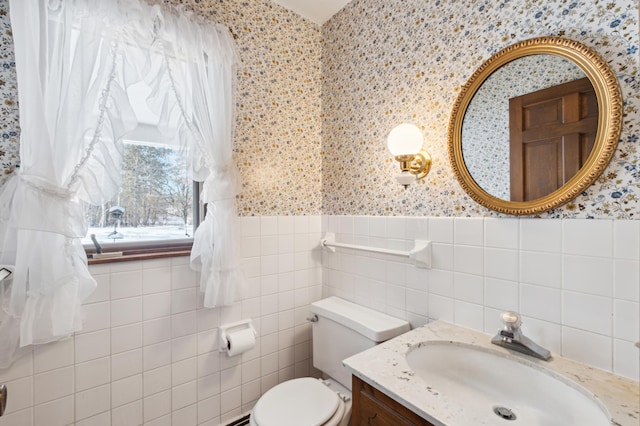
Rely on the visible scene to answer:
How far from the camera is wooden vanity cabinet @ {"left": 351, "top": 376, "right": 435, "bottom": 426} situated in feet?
2.86

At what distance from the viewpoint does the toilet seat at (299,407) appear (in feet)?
4.10

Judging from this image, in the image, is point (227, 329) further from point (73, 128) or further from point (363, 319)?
point (73, 128)

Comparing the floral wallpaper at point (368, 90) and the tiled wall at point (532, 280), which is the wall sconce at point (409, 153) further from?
the tiled wall at point (532, 280)

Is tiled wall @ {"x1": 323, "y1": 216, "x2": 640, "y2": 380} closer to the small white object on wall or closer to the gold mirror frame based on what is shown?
the gold mirror frame

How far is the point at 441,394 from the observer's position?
2.81 ft

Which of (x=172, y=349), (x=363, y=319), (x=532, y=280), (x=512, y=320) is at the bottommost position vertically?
(x=172, y=349)

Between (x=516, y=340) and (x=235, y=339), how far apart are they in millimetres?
1244

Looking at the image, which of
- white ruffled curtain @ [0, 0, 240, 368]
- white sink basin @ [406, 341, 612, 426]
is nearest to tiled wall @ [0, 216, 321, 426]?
white ruffled curtain @ [0, 0, 240, 368]

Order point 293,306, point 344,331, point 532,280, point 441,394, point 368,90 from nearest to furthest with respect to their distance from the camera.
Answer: point 441,394
point 532,280
point 344,331
point 368,90
point 293,306

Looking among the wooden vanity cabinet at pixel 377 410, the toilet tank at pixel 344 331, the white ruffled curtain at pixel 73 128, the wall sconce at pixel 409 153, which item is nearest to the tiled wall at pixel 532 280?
the toilet tank at pixel 344 331

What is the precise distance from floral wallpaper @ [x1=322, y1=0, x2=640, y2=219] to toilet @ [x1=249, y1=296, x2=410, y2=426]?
1.85 ft

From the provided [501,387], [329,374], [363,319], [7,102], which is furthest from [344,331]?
[7,102]

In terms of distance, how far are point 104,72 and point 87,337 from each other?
1091 millimetres

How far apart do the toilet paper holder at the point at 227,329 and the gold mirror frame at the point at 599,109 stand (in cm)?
130
